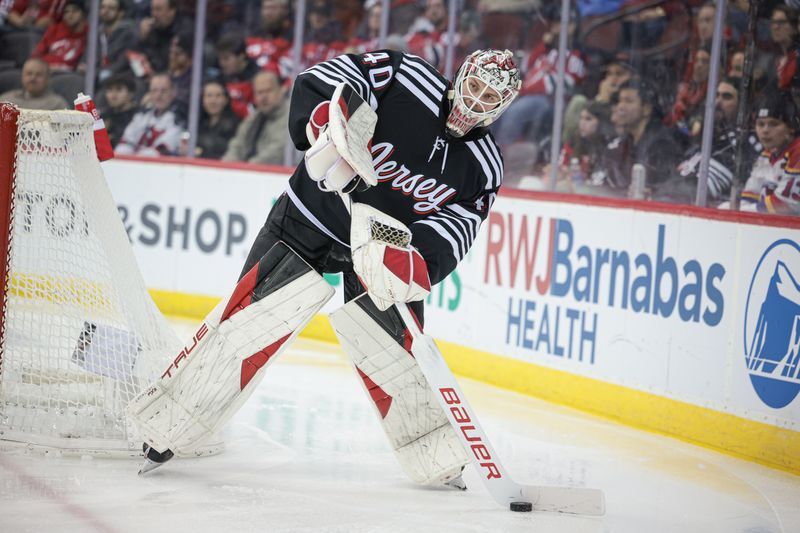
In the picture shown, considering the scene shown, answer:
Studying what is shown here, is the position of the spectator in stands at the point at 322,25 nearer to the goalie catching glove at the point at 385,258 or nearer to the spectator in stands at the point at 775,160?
the spectator in stands at the point at 775,160

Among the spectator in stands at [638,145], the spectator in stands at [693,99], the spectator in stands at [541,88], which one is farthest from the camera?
the spectator in stands at [541,88]

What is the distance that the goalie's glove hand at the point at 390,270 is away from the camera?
8.59 ft

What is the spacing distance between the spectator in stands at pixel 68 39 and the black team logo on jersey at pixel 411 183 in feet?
12.3

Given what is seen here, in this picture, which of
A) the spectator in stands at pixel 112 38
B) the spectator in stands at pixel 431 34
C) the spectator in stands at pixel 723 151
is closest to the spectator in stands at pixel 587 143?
the spectator in stands at pixel 723 151

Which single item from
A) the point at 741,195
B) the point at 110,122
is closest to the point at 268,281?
the point at 741,195

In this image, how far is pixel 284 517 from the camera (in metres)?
2.67

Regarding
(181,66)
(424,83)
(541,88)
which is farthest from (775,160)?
(181,66)

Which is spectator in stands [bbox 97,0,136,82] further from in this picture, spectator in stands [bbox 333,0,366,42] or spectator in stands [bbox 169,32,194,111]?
spectator in stands [bbox 333,0,366,42]

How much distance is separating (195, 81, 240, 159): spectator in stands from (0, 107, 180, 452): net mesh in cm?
282

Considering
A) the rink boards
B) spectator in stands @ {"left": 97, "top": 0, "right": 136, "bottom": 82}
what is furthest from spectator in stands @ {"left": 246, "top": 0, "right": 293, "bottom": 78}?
the rink boards

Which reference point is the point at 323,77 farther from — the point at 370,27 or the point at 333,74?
the point at 370,27

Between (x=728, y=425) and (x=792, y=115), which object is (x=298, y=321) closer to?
(x=728, y=425)

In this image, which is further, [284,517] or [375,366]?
[375,366]

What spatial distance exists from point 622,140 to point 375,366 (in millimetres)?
2110
